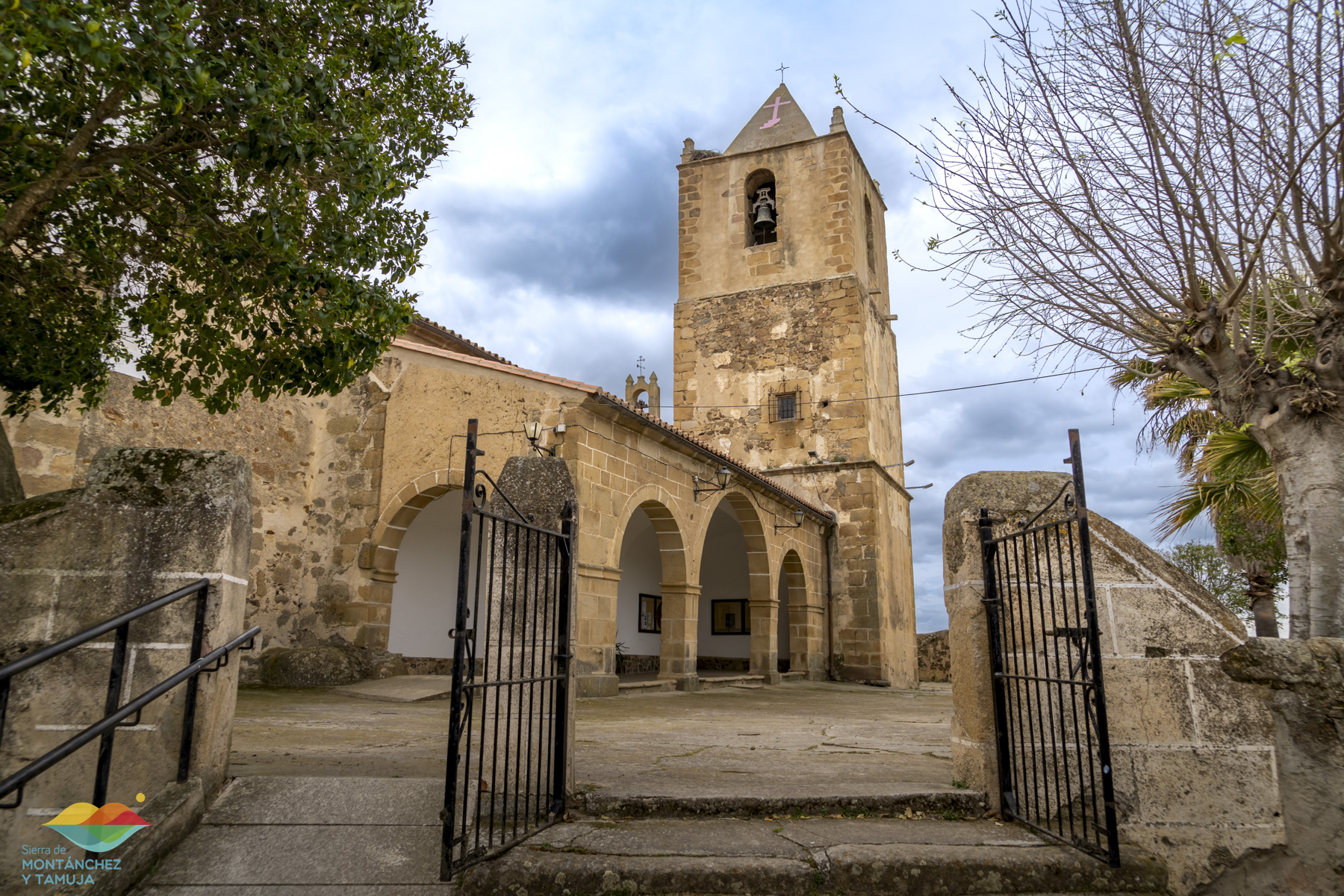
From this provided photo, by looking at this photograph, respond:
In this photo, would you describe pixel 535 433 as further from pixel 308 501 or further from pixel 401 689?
pixel 308 501

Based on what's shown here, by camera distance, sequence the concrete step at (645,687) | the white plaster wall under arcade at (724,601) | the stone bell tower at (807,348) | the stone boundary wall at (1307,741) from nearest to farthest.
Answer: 1. the stone boundary wall at (1307,741)
2. the concrete step at (645,687)
3. the stone bell tower at (807,348)
4. the white plaster wall under arcade at (724,601)

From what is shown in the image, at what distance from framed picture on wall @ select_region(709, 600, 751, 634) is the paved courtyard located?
7784mm

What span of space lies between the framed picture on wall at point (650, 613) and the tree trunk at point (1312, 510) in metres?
11.8

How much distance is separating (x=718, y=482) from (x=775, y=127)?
36.7ft

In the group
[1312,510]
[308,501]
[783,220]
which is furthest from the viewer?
[783,220]

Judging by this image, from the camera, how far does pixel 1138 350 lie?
4.65 meters

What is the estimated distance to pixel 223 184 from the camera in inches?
186

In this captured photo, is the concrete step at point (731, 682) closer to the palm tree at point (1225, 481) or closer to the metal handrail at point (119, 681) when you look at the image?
the palm tree at point (1225, 481)

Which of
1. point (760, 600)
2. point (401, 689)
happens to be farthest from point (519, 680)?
point (760, 600)

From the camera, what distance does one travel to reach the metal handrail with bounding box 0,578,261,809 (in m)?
2.27

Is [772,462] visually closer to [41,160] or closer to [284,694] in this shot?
[284,694]

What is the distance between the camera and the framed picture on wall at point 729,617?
17.0m

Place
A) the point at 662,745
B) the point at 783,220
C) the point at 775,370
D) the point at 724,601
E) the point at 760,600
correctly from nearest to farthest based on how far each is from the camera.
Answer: the point at 662,745 < the point at 760,600 < the point at 724,601 < the point at 775,370 < the point at 783,220

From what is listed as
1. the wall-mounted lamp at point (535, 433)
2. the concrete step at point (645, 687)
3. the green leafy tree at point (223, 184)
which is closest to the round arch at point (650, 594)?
the concrete step at point (645, 687)
